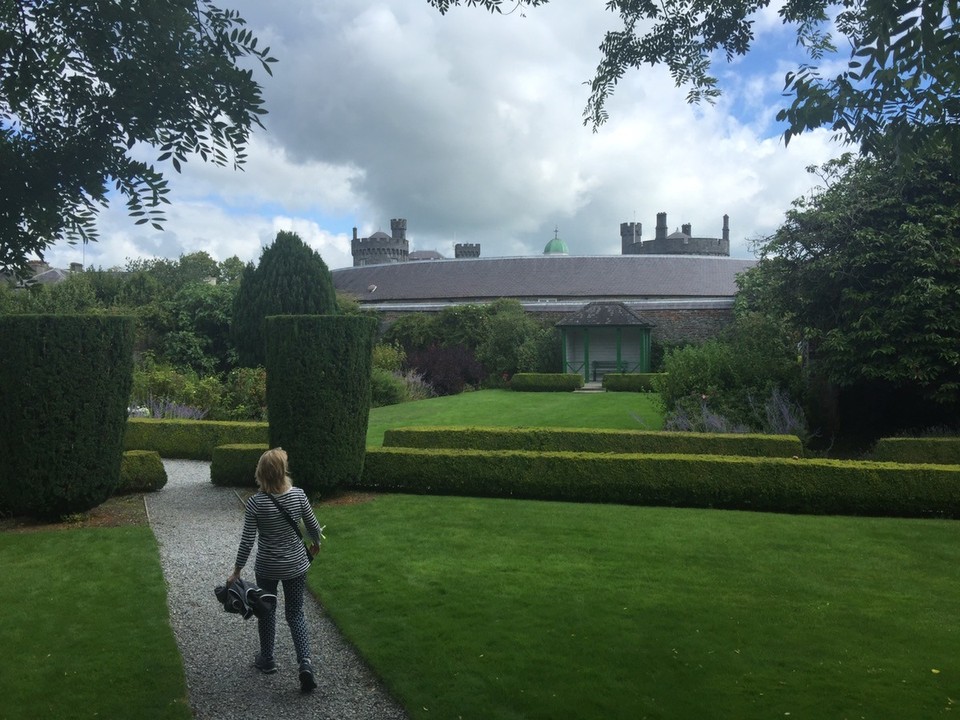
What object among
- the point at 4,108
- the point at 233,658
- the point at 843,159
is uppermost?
the point at 843,159

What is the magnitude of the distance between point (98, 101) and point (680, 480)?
8.31 m

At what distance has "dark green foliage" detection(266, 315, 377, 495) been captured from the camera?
9.30 metres

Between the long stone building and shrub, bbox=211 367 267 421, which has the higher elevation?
the long stone building

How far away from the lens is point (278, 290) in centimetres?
2169

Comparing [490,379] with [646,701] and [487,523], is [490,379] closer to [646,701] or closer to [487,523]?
[487,523]

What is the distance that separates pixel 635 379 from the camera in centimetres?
2225

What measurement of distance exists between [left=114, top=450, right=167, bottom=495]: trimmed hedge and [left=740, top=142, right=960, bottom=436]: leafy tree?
36.2 feet

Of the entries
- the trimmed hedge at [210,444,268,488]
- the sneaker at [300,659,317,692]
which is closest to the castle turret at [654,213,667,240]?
the trimmed hedge at [210,444,268,488]

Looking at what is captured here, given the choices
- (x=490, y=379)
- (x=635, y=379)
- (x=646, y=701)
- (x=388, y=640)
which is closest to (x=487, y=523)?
(x=388, y=640)

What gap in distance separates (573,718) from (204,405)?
47.2ft

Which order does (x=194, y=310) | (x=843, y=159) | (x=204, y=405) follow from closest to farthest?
(x=843, y=159) < (x=204, y=405) < (x=194, y=310)

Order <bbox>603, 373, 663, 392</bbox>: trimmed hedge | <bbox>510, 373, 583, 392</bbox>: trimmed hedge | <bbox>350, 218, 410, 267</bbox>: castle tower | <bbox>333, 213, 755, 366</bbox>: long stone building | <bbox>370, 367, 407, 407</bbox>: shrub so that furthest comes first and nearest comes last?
<bbox>350, 218, 410, 267</bbox>: castle tower
<bbox>333, 213, 755, 366</bbox>: long stone building
<bbox>510, 373, 583, 392</bbox>: trimmed hedge
<bbox>603, 373, 663, 392</bbox>: trimmed hedge
<bbox>370, 367, 407, 407</bbox>: shrub

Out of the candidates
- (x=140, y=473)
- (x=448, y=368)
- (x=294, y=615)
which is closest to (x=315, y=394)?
(x=140, y=473)

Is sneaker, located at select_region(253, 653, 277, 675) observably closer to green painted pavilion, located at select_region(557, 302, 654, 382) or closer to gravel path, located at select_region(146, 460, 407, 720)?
gravel path, located at select_region(146, 460, 407, 720)
